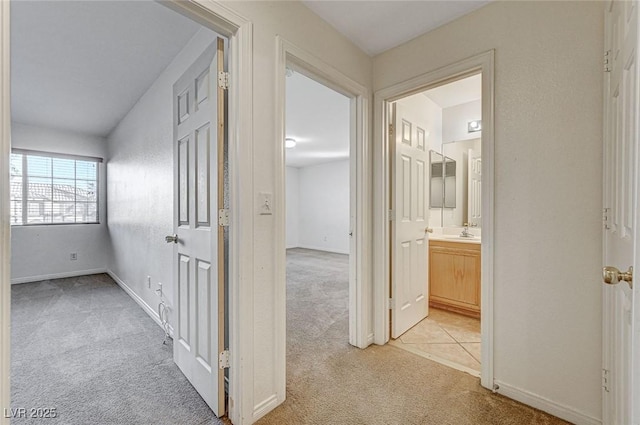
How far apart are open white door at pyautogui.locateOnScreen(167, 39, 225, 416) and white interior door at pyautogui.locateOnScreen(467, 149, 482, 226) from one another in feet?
9.47

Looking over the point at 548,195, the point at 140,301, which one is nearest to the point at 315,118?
the point at 548,195

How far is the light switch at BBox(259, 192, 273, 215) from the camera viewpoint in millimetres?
1493

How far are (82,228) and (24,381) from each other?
386 cm

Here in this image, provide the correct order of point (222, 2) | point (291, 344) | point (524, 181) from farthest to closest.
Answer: point (291, 344), point (524, 181), point (222, 2)

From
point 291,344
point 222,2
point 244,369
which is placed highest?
point 222,2

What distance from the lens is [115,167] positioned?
14.7 ft

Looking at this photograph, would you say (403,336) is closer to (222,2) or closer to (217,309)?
(217,309)

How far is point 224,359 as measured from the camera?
146 centimetres

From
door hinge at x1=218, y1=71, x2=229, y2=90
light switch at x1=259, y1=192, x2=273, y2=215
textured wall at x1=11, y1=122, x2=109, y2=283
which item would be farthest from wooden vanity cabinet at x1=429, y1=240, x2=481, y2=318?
textured wall at x1=11, y1=122, x2=109, y2=283

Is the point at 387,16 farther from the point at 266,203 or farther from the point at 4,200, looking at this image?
the point at 4,200

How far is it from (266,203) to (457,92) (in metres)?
2.64

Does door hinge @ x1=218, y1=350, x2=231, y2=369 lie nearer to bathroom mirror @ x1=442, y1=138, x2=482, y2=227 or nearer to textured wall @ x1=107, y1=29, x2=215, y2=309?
textured wall @ x1=107, y1=29, x2=215, y2=309

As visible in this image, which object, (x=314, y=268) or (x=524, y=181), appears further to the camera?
(x=314, y=268)

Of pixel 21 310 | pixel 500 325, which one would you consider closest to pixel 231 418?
pixel 500 325
